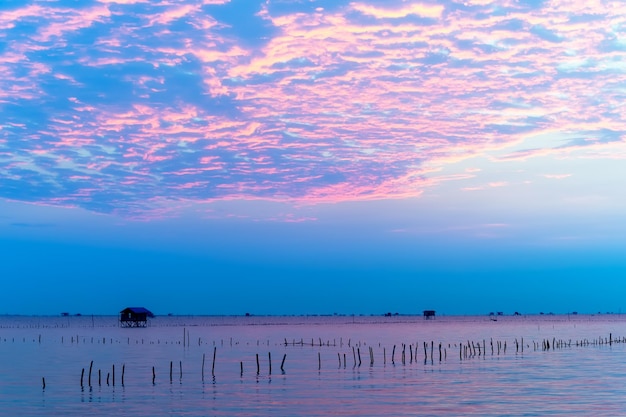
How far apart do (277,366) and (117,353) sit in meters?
26.3

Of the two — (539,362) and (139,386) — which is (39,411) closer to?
(139,386)

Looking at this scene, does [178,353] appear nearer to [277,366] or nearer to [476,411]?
[277,366]

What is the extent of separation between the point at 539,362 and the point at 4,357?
168 ft

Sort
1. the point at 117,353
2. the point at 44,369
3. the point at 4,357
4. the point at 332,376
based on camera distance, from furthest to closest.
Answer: the point at 117,353 < the point at 4,357 < the point at 44,369 < the point at 332,376

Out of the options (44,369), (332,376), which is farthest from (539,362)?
(44,369)

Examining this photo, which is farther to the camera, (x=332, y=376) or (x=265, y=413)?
(x=332, y=376)

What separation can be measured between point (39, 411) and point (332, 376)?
2171 cm

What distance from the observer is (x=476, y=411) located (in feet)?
126

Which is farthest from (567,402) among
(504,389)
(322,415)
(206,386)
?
(206,386)

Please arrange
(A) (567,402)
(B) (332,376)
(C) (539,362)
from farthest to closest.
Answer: (C) (539,362) < (B) (332,376) < (A) (567,402)

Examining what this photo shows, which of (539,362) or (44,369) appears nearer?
(44,369)

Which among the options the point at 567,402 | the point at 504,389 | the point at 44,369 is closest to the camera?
the point at 567,402

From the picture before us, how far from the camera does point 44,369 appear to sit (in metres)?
62.2

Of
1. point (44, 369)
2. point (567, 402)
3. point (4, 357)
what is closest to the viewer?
point (567, 402)
